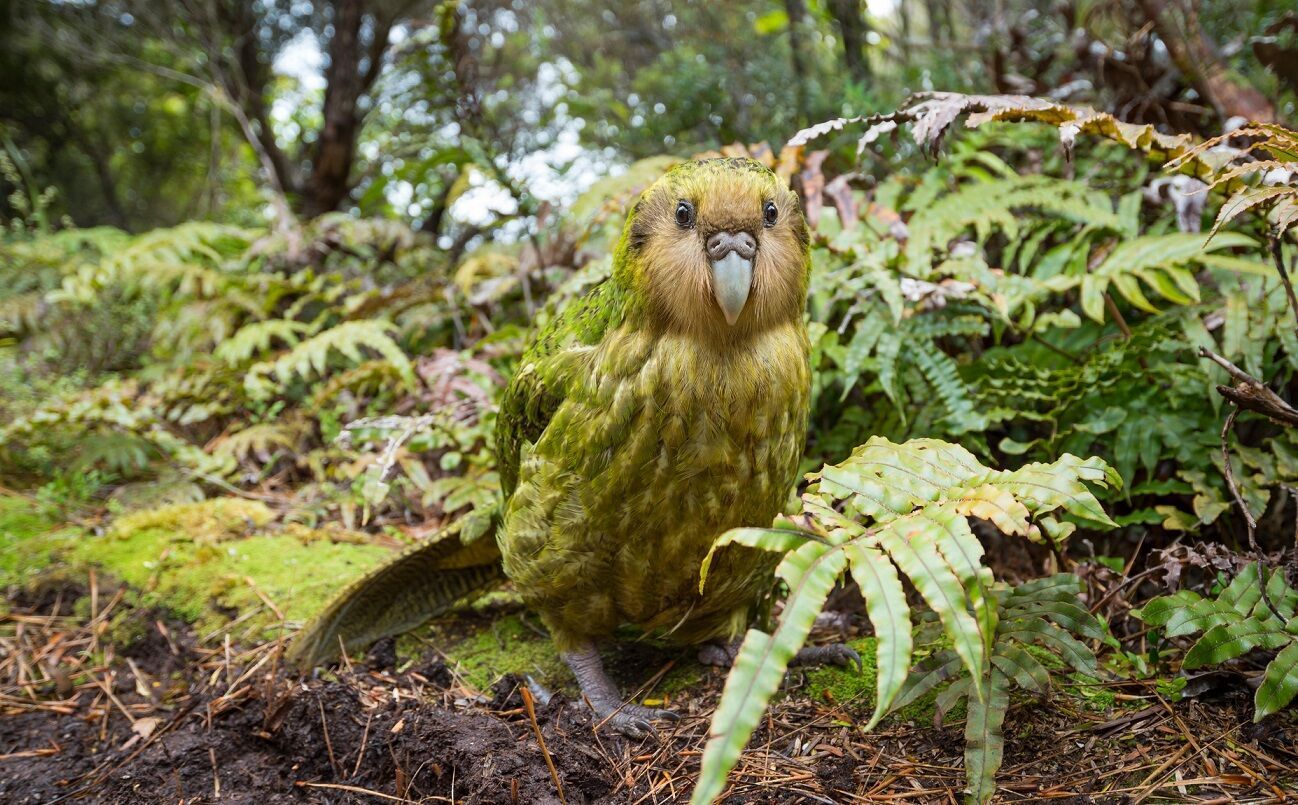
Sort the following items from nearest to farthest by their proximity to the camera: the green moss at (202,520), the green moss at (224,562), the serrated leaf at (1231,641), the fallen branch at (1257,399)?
the serrated leaf at (1231,641) → the fallen branch at (1257,399) → the green moss at (224,562) → the green moss at (202,520)

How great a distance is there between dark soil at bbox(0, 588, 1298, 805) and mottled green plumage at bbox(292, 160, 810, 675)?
460 mm

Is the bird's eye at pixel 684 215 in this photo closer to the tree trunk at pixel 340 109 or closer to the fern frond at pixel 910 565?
the fern frond at pixel 910 565

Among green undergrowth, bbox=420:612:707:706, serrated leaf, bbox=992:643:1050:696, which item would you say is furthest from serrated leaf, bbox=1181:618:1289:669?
green undergrowth, bbox=420:612:707:706

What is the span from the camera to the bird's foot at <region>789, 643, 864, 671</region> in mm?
2631

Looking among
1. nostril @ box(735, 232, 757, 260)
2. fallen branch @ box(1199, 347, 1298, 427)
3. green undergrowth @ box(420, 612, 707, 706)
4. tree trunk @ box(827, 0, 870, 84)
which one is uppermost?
tree trunk @ box(827, 0, 870, 84)

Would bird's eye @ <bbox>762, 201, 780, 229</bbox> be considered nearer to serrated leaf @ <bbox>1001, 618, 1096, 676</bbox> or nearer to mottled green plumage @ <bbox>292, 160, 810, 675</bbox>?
mottled green plumage @ <bbox>292, 160, 810, 675</bbox>

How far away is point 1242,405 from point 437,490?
3324 millimetres

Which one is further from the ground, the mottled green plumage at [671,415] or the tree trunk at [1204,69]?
the tree trunk at [1204,69]

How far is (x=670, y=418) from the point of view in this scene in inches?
89.2

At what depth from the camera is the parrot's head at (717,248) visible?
2.21 m

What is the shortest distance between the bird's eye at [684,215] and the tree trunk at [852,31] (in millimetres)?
4185

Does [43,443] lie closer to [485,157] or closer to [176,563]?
[176,563]

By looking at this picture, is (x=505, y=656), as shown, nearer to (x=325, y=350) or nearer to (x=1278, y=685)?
(x=1278, y=685)

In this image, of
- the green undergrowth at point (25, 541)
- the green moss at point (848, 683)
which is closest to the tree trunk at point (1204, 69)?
the green moss at point (848, 683)
